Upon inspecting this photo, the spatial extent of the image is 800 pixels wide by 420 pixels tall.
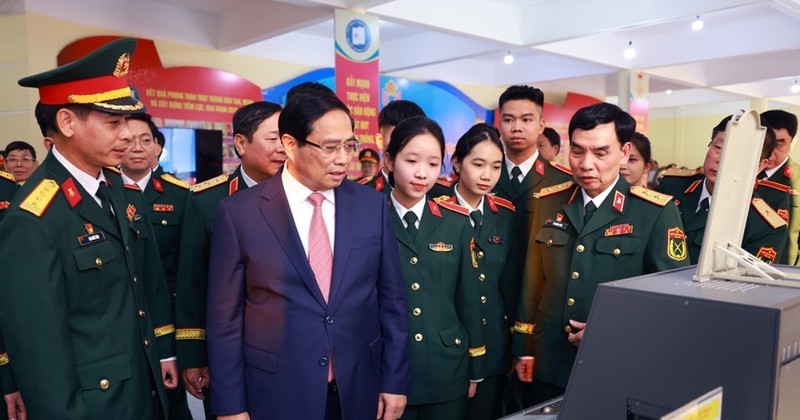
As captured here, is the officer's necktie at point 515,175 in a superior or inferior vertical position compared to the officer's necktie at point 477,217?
superior

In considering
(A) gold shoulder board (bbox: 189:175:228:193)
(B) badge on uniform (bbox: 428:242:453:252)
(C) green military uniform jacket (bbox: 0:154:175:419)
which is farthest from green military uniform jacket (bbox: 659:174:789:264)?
(C) green military uniform jacket (bbox: 0:154:175:419)

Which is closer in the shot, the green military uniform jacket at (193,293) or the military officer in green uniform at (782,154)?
the green military uniform jacket at (193,293)

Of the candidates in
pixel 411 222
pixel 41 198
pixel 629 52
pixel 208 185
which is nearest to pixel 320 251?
pixel 411 222

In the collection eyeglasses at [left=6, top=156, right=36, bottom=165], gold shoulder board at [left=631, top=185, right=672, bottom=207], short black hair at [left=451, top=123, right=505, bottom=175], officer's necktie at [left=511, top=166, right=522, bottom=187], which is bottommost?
gold shoulder board at [left=631, top=185, right=672, bottom=207]

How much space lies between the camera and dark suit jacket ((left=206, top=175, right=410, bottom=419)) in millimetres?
1589

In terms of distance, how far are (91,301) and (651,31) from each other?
29.7 ft

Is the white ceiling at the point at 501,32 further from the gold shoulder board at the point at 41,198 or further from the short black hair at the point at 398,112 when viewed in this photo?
the gold shoulder board at the point at 41,198

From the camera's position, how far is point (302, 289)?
1592 mm

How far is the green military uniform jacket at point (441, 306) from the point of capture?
2004mm

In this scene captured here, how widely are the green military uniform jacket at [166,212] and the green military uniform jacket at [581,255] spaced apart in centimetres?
164

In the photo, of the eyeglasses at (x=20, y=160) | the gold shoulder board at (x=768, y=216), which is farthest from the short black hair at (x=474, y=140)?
the eyeglasses at (x=20, y=160)

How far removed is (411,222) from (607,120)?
721 millimetres

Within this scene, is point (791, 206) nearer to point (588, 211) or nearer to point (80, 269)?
point (588, 211)

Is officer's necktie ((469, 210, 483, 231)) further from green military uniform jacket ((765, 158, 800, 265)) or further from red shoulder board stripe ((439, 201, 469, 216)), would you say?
green military uniform jacket ((765, 158, 800, 265))
